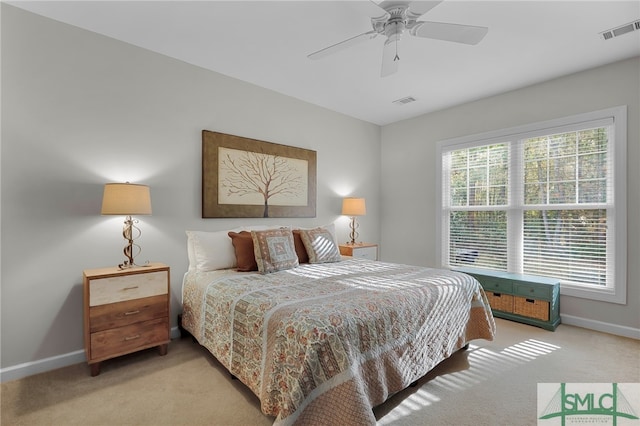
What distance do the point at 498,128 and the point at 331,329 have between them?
3.70 meters

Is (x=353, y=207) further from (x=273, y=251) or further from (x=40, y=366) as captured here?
(x=40, y=366)

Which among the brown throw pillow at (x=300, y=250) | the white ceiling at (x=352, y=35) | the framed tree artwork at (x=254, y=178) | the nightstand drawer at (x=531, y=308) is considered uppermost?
the white ceiling at (x=352, y=35)

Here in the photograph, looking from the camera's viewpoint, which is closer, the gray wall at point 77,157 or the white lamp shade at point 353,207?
the gray wall at point 77,157

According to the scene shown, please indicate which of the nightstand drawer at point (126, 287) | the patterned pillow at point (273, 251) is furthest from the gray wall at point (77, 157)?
the patterned pillow at point (273, 251)

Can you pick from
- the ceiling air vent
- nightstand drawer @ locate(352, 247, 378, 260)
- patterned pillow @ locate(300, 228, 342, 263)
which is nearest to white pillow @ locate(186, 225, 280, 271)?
patterned pillow @ locate(300, 228, 342, 263)

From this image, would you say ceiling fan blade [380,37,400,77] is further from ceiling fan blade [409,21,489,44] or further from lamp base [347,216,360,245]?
lamp base [347,216,360,245]

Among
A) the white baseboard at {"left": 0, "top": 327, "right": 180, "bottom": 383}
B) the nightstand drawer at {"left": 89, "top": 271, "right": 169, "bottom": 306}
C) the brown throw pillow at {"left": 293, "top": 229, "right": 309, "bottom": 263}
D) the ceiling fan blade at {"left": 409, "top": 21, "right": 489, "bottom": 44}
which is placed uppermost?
the ceiling fan blade at {"left": 409, "top": 21, "right": 489, "bottom": 44}

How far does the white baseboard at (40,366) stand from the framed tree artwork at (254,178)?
1574mm

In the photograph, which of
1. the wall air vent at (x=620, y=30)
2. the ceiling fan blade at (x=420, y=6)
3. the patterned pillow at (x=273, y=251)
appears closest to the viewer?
the ceiling fan blade at (x=420, y=6)

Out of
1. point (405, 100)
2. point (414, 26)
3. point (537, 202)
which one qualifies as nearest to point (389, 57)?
point (414, 26)

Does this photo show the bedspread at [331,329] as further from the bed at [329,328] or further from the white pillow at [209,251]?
the white pillow at [209,251]

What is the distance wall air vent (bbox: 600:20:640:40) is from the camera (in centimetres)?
246

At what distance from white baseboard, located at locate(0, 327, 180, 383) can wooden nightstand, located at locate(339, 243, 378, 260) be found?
300cm

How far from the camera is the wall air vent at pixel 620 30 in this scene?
2.46m
